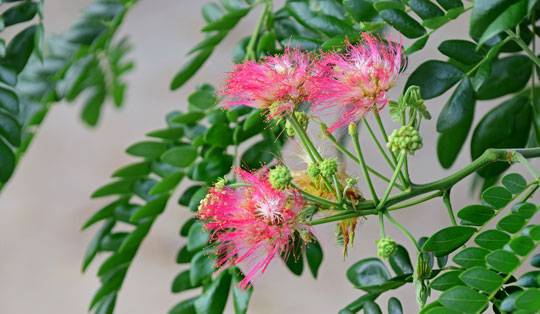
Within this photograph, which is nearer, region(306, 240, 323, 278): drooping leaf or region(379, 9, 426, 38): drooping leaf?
region(379, 9, 426, 38): drooping leaf

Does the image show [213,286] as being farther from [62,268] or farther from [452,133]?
[62,268]

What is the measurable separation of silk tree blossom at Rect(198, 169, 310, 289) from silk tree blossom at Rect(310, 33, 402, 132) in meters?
0.07

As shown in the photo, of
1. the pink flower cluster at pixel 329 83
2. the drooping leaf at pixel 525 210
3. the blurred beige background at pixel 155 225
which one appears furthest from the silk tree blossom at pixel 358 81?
the blurred beige background at pixel 155 225

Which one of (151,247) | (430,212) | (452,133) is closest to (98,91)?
(151,247)

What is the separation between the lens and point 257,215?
386mm

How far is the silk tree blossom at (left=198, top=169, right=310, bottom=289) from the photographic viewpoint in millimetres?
378

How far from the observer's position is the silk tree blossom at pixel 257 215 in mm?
378

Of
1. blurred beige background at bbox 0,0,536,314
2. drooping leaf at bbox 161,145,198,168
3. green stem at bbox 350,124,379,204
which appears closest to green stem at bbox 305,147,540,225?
green stem at bbox 350,124,379,204

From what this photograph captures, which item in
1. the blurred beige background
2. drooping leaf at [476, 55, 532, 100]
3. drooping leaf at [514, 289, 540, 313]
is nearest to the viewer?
drooping leaf at [514, 289, 540, 313]

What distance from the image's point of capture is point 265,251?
402mm

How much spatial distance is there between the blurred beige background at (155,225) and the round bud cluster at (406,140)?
33.4 inches

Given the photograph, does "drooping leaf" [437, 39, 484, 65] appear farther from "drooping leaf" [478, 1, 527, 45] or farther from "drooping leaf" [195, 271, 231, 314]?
"drooping leaf" [195, 271, 231, 314]

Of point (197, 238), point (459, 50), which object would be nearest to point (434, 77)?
point (459, 50)

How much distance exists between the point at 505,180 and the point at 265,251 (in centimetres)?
16
